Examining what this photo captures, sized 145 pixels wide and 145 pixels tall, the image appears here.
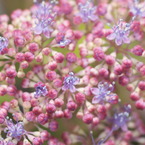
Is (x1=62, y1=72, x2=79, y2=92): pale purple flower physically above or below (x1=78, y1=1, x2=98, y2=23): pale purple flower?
below

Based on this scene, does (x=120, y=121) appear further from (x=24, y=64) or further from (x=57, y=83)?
(x=24, y=64)

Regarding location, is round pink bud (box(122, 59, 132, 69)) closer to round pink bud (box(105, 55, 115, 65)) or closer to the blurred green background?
round pink bud (box(105, 55, 115, 65))

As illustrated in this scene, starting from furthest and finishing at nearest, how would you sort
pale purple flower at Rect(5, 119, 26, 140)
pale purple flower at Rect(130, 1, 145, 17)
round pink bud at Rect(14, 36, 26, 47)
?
pale purple flower at Rect(130, 1, 145, 17)
round pink bud at Rect(14, 36, 26, 47)
pale purple flower at Rect(5, 119, 26, 140)

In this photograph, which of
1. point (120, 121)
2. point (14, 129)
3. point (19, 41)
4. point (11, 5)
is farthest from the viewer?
point (11, 5)

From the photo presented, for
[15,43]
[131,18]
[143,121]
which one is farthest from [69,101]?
[143,121]

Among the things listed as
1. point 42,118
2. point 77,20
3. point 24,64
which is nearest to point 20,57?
point 24,64

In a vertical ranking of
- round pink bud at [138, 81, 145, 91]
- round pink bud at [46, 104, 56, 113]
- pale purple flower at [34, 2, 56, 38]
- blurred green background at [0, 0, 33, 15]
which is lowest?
round pink bud at [46, 104, 56, 113]

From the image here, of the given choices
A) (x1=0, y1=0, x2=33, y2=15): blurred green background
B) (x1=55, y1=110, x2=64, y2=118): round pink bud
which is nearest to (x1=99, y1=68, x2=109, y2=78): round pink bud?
(x1=55, y1=110, x2=64, y2=118): round pink bud
